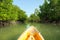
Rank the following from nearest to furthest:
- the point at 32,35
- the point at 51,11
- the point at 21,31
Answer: the point at 32,35
the point at 21,31
the point at 51,11

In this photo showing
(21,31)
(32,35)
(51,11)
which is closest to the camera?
(32,35)

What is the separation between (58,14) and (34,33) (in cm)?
4378

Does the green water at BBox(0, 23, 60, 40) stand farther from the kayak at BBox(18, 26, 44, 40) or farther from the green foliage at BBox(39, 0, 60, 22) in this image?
the green foliage at BBox(39, 0, 60, 22)

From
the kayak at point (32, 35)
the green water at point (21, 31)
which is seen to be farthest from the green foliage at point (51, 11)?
the kayak at point (32, 35)

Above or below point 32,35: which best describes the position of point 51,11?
above

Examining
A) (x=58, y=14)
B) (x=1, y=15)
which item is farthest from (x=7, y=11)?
(x=58, y=14)

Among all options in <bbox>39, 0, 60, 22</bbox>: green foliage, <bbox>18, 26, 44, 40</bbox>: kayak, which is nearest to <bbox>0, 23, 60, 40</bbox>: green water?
<bbox>18, 26, 44, 40</bbox>: kayak

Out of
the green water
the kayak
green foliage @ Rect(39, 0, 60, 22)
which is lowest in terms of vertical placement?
the green water

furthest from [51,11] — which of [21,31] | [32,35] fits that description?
[32,35]

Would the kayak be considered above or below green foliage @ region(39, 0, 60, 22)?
below

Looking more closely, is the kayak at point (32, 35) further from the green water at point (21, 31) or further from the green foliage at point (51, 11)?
the green foliage at point (51, 11)

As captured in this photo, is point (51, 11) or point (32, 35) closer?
point (32, 35)

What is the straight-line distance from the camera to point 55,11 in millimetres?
47719

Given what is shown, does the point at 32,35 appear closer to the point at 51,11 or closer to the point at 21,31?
the point at 21,31
